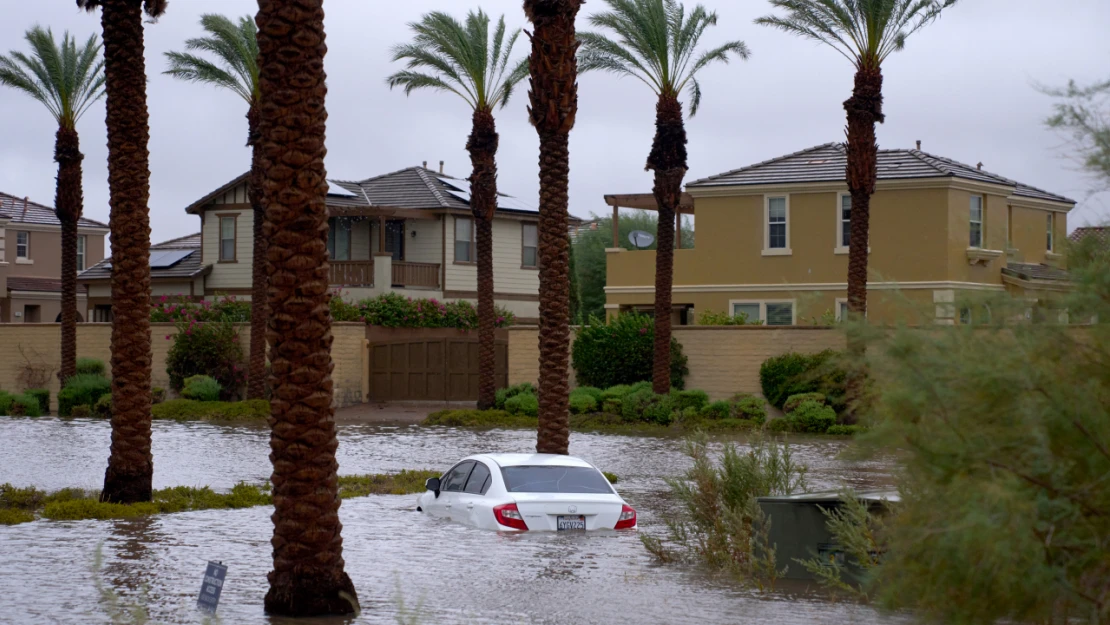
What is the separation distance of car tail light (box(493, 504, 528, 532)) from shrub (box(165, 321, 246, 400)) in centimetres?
2739

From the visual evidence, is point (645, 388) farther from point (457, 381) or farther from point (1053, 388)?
point (1053, 388)

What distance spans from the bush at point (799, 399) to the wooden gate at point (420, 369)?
441 inches

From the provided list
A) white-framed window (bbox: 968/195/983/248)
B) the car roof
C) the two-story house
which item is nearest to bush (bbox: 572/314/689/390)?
white-framed window (bbox: 968/195/983/248)

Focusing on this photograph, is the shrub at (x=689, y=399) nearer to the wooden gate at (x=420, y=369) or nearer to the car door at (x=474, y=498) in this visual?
the wooden gate at (x=420, y=369)

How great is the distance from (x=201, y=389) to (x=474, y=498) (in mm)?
25500

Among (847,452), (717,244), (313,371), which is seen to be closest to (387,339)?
(717,244)

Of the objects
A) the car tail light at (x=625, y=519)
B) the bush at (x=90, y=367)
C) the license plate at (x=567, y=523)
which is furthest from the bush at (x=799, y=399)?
the bush at (x=90, y=367)

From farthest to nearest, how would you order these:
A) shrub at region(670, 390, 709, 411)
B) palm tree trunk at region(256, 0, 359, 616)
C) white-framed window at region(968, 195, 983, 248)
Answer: white-framed window at region(968, 195, 983, 248) < shrub at region(670, 390, 709, 411) < palm tree trunk at region(256, 0, 359, 616)

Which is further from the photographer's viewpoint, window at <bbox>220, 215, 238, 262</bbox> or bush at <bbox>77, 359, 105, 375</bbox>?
window at <bbox>220, 215, 238, 262</bbox>

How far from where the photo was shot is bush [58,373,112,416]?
39.3 meters

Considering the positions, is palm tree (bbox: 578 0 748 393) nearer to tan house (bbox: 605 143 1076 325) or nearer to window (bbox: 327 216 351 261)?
tan house (bbox: 605 143 1076 325)

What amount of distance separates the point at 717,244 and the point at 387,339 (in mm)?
11556

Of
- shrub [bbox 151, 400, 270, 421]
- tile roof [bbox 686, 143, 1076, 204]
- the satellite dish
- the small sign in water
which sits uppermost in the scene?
tile roof [bbox 686, 143, 1076, 204]

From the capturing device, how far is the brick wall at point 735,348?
34.8 metres
